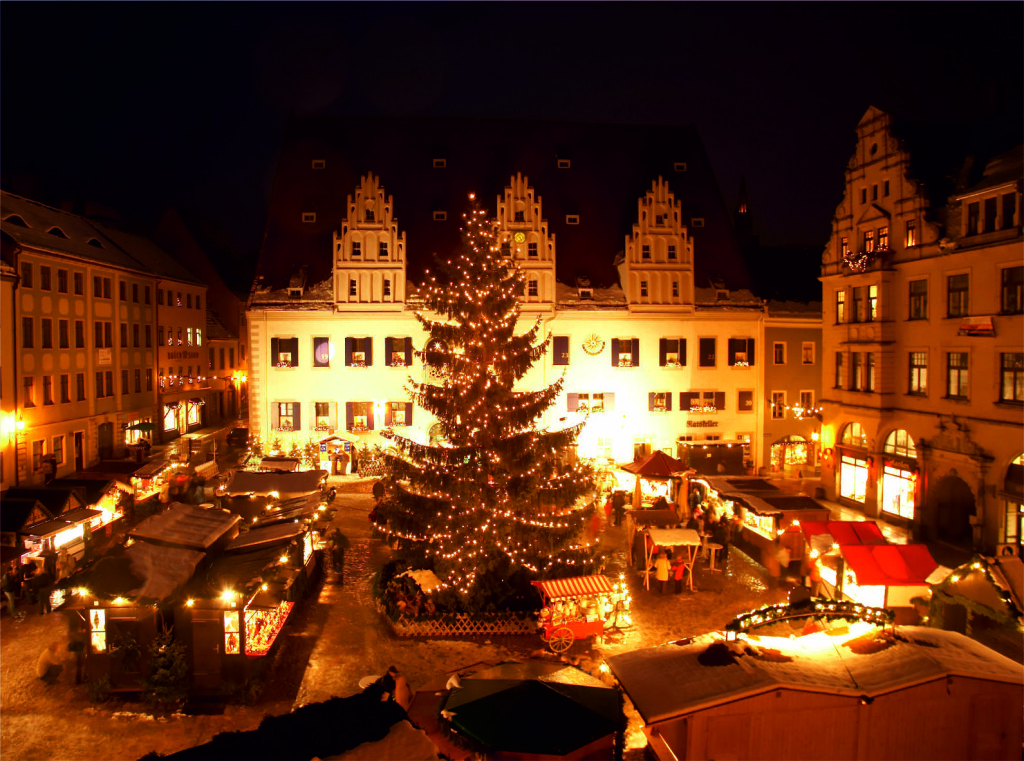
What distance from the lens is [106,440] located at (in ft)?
104

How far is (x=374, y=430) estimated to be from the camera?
31.6 meters

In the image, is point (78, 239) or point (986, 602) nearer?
point (986, 602)

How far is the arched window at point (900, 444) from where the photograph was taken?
22.9 m

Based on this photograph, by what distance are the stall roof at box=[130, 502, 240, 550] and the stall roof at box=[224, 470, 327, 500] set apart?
554 cm

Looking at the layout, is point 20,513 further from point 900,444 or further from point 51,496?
point 900,444

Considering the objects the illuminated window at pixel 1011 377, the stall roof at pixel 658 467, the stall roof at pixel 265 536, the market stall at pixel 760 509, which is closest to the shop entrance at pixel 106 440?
the stall roof at pixel 265 536

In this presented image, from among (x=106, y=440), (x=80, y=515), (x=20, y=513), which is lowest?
(x=80, y=515)

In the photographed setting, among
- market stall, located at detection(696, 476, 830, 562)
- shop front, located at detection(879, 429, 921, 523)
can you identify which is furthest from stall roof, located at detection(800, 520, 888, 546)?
shop front, located at detection(879, 429, 921, 523)

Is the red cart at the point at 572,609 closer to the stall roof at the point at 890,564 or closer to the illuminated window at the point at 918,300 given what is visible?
the stall roof at the point at 890,564

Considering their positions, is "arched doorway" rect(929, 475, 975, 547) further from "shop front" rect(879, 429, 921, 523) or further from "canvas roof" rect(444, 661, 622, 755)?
"canvas roof" rect(444, 661, 622, 755)

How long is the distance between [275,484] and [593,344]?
52.8ft

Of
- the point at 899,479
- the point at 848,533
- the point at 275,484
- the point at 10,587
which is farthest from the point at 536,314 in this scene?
the point at 10,587

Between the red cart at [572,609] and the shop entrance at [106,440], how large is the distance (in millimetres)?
25980

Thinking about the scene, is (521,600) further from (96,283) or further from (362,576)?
(96,283)
